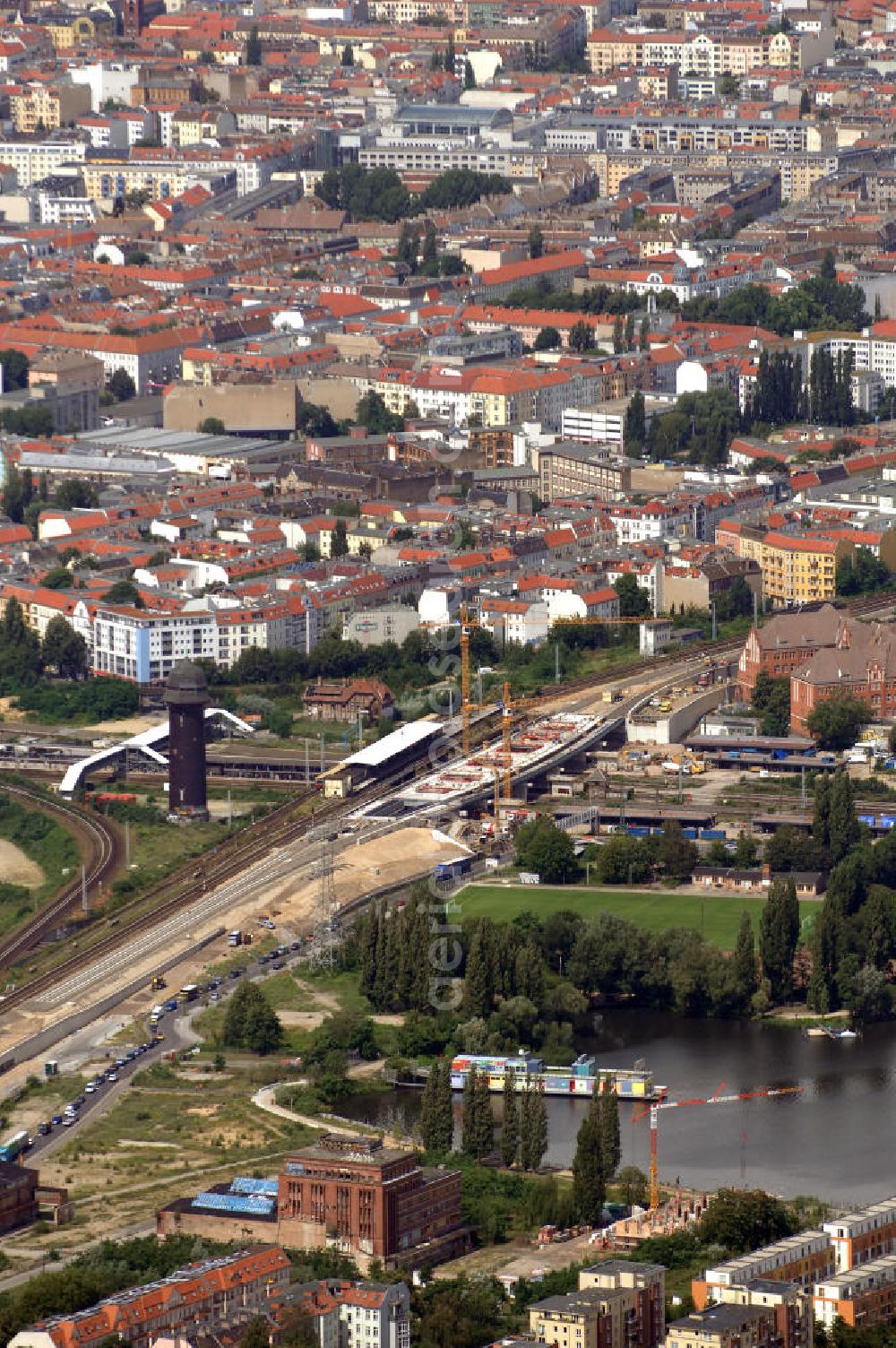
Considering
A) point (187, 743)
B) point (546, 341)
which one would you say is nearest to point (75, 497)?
point (546, 341)

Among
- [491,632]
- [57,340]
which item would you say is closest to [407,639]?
Result: [491,632]

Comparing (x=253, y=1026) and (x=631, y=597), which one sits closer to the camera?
(x=253, y=1026)

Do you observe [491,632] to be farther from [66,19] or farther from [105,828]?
[66,19]

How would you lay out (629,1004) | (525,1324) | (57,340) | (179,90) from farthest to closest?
(179,90)
(57,340)
(629,1004)
(525,1324)

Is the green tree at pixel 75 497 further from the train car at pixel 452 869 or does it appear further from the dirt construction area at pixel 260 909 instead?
the train car at pixel 452 869

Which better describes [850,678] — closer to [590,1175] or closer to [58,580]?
[58,580]

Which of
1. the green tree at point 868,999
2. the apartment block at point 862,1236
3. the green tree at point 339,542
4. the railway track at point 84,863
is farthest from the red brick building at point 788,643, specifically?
the apartment block at point 862,1236
